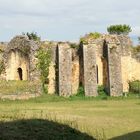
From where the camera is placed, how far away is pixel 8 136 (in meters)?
12.5

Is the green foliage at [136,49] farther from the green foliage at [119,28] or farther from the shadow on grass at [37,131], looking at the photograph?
the shadow on grass at [37,131]

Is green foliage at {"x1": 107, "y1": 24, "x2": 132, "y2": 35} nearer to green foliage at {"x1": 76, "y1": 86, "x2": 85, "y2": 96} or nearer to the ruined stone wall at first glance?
the ruined stone wall

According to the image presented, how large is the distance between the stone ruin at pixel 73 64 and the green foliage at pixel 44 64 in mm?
331

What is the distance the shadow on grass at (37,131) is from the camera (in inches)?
502

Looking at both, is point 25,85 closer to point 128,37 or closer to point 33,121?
point 128,37

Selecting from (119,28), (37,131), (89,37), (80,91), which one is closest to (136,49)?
(89,37)

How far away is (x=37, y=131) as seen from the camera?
13.5 meters

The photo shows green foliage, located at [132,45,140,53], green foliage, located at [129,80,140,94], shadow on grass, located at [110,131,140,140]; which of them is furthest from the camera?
green foliage, located at [132,45,140,53]

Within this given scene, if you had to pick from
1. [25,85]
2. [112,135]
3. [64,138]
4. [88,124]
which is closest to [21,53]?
[25,85]

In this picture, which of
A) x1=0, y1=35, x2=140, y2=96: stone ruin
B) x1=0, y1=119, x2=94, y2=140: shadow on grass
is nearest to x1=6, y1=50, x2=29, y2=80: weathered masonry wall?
x1=0, y1=35, x2=140, y2=96: stone ruin

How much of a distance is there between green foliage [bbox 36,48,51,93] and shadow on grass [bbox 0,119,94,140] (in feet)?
89.0

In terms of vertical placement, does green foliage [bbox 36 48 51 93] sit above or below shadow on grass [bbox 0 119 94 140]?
above

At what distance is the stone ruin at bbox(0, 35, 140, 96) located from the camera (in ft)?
138

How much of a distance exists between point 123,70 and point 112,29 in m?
31.1
